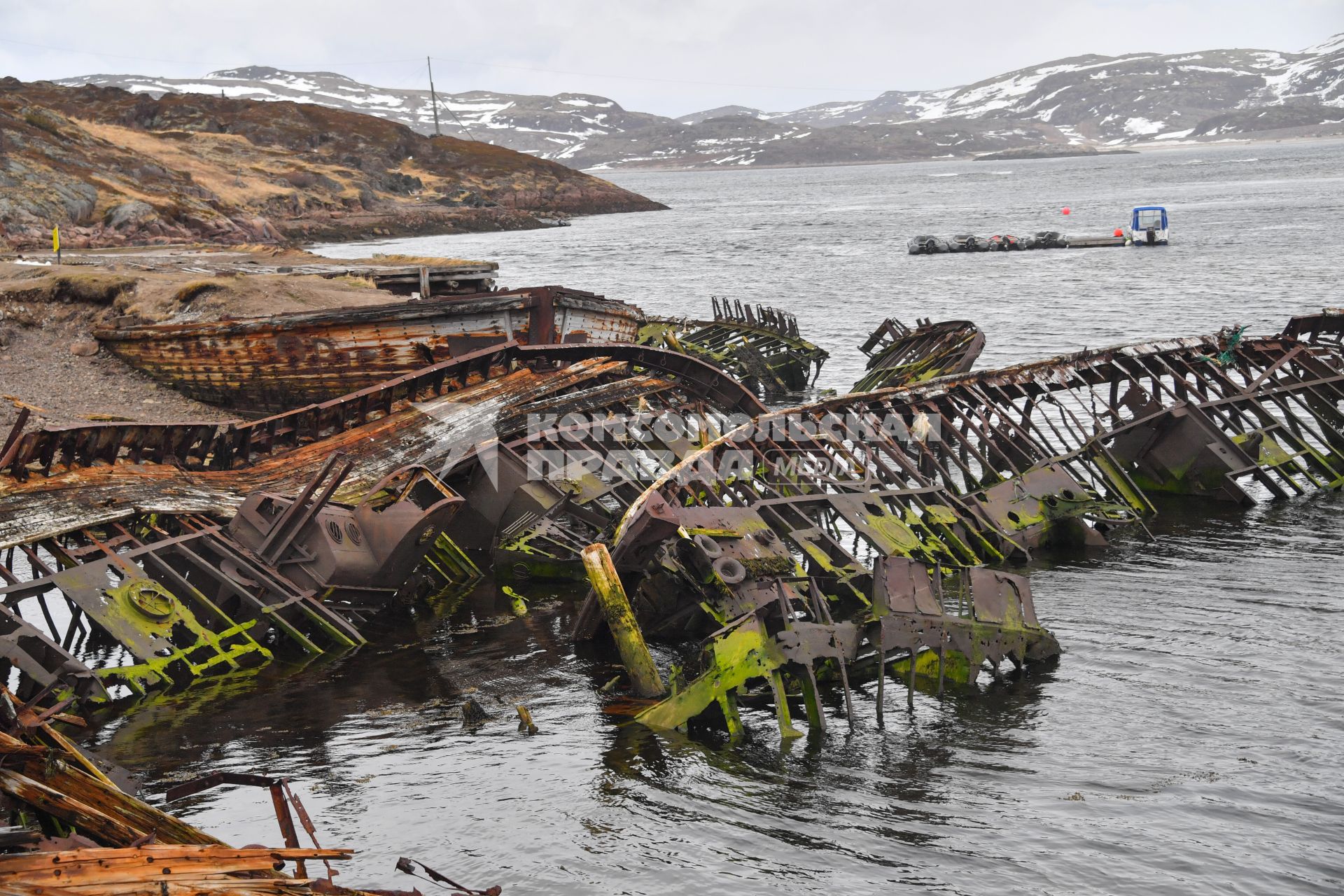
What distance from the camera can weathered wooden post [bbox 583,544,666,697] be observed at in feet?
40.1

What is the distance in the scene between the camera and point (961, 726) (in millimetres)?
11797

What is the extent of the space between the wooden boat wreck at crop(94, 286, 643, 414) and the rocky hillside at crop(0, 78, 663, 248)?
90.8ft

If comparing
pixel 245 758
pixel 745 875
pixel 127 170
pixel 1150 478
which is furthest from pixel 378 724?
pixel 127 170

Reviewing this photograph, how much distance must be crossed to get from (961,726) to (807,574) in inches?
102

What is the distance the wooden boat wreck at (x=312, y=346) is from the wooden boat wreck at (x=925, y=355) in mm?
8738

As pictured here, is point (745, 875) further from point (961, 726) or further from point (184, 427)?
point (184, 427)

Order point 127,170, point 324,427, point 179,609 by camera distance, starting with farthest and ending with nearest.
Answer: point 127,170 < point 324,427 < point 179,609

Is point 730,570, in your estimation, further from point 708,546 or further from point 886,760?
point 886,760

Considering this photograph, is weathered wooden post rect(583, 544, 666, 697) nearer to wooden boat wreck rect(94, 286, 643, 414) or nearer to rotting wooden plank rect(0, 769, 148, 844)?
rotting wooden plank rect(0, 769, 148, 844)

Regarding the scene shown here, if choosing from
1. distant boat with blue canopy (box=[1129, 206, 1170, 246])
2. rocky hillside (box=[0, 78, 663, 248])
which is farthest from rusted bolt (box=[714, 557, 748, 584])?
distant boat with blue canopy (box=[1129, 206, 1170, 246])

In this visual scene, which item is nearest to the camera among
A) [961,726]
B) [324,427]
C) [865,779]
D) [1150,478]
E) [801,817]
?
[801,817]

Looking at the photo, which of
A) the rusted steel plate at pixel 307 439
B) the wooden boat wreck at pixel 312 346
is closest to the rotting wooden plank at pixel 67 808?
the rusted steel plate at pixel 307 439

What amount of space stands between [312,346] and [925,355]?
14.6 meters

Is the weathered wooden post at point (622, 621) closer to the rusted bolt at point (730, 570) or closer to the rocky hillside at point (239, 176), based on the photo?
the rusted bolt at point (730, 570)
